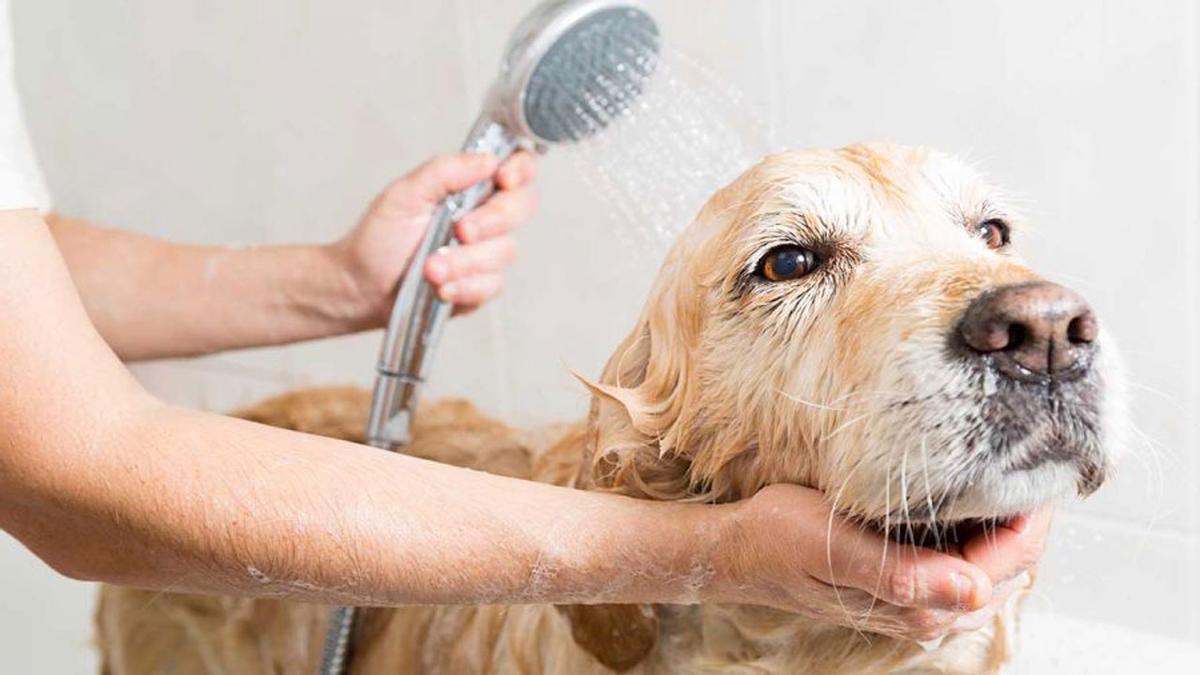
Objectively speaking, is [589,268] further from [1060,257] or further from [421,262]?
[1060,257]

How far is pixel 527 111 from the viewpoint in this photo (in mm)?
1452

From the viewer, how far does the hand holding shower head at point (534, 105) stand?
138 cm

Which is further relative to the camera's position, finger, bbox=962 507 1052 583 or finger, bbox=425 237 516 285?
finger, bbox=425 237 516 285

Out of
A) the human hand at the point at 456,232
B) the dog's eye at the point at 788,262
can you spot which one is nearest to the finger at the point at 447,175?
the human hand at the point at 456,232

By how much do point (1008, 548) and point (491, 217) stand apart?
0.81 metres

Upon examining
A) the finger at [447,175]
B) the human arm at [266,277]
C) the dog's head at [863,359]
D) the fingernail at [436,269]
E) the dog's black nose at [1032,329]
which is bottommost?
the human arm at [266,277]

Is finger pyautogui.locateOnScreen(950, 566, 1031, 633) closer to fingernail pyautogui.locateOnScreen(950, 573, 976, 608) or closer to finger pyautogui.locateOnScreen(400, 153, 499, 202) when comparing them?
fingernail pyautogui.locateOnScreen(950, 573, 976, 608)

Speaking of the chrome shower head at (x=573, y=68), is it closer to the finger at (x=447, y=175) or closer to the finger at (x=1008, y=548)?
the finger at (x=447, y=175)

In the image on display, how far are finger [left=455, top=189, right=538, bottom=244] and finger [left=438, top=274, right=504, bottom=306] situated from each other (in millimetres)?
45

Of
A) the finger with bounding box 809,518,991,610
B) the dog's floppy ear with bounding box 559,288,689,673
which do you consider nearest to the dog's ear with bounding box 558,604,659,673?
the dog's floppy ear with bounding box 559,288,689,673

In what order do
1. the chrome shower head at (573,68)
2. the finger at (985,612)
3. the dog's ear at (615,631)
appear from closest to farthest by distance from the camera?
the finger at (985,612), the dog's ear at (615,631), the chrome shower head at (573,68)

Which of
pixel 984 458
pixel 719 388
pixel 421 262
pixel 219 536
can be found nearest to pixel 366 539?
pixel 219 536

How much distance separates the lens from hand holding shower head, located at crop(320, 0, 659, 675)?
1.38 metres

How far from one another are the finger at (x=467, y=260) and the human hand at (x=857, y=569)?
0.61 meters
